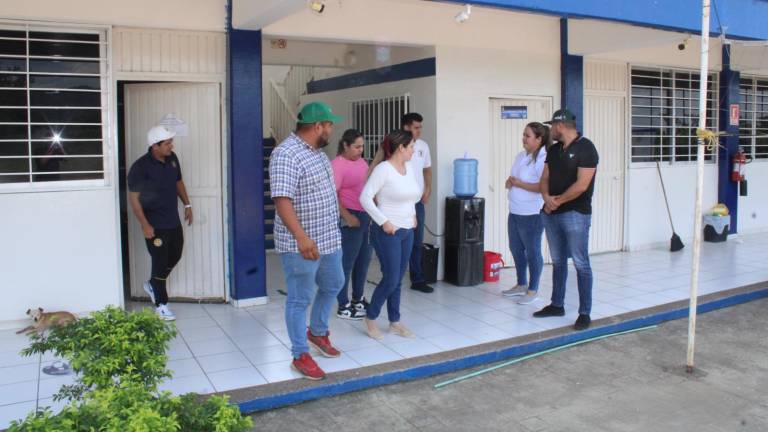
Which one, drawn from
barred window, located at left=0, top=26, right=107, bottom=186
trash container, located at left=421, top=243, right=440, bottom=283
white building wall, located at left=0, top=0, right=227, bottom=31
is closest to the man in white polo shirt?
trash container, located at left=421, top=243, right=440, bottom=283

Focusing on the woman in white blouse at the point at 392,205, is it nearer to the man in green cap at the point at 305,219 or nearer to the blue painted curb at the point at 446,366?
the man in green cap at the point at 305,219

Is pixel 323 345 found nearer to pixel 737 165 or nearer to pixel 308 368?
pixel 308 368

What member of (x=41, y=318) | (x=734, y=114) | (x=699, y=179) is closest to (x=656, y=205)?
(x=734, y=114)

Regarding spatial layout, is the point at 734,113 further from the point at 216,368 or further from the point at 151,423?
the point at 151,423

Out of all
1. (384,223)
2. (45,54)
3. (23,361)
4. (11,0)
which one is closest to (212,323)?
(23,361)

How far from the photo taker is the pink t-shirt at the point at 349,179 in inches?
221

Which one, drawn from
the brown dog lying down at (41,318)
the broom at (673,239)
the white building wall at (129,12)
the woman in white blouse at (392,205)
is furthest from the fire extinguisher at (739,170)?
the brown dog lying down at (41,318)

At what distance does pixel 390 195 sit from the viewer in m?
4.97

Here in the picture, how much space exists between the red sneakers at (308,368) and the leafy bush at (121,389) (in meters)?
1.58

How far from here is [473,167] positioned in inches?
285

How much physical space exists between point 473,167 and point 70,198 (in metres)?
3.91

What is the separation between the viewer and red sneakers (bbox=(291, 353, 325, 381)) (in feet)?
14.5

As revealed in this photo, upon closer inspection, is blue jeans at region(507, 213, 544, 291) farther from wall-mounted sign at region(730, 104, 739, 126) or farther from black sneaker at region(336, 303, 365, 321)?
wall-mounted sign at region(730, 104, 739, 126)

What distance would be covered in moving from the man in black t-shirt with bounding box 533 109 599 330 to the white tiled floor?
54cm
